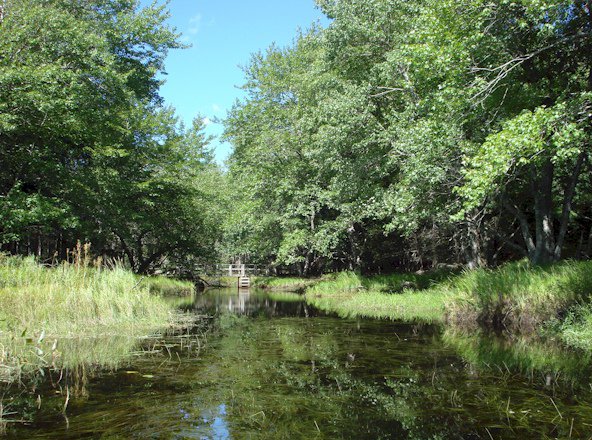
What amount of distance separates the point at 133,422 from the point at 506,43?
1172 centimetres

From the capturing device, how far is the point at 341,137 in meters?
15.7

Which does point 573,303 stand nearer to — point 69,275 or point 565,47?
point 565,47

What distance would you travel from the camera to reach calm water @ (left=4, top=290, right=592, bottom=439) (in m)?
3.98

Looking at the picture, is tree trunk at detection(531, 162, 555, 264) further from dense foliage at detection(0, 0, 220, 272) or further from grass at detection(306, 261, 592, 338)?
dense foliage at detection(0, 0, 220, 272)

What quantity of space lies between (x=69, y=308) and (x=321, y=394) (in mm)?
6151

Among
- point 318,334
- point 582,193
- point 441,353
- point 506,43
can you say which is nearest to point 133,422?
point 441,353

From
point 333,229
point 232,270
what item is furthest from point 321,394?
point 232,270

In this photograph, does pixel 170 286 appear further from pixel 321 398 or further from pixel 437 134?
pixel 321 398

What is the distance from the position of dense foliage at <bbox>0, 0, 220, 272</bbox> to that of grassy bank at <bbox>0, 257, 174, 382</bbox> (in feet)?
8.99

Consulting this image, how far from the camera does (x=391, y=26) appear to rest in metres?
15.3

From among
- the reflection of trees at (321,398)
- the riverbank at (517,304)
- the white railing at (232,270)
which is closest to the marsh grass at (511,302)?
the riverbank at (517,304)

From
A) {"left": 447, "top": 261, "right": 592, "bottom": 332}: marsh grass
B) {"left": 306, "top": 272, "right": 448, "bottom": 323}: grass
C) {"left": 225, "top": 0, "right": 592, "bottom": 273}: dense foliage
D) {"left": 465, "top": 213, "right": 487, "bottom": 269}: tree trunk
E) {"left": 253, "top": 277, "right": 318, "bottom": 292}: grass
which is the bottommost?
{"left": 253, "top": 277, "right": 318, "bottom": 292}: grass

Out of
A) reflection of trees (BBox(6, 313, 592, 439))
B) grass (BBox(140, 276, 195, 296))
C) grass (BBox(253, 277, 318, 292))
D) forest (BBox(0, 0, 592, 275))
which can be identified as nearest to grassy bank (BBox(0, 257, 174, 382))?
reflection of trees (BBox(6, 313, 592, 439))

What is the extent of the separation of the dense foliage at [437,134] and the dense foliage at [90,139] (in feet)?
16.3
